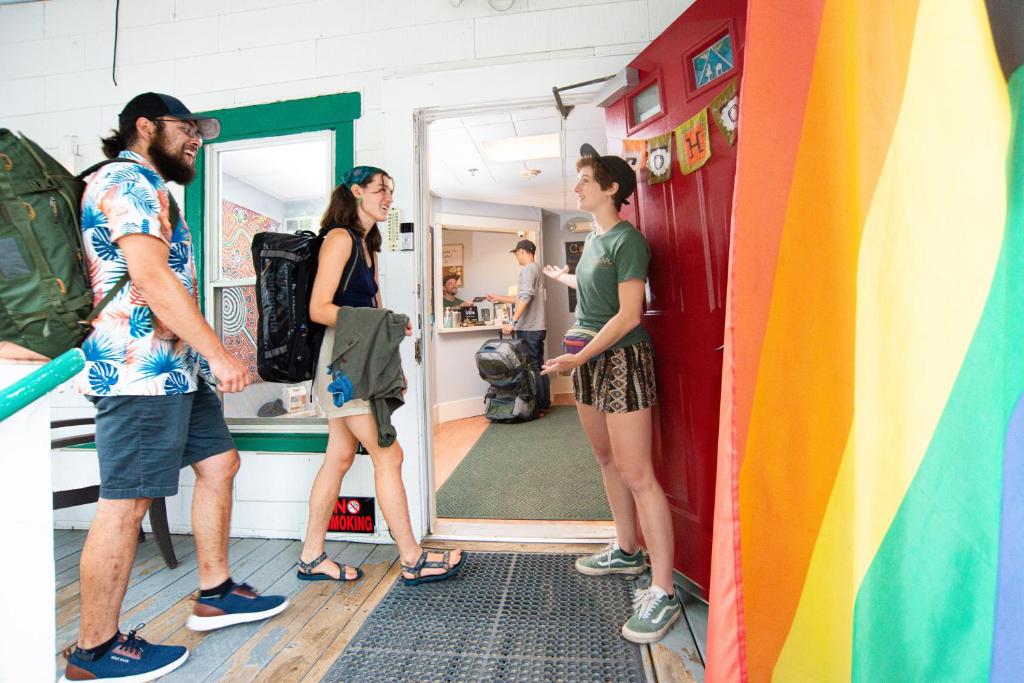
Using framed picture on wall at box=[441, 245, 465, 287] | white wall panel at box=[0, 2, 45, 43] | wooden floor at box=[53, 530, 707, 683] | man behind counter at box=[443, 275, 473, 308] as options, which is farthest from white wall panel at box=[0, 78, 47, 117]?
framed picture on wall at box=[441, 245, 465, 287]

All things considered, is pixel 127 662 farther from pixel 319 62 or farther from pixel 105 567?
pixel 319 62

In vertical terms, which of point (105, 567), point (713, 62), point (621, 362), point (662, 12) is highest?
point (662, 12)

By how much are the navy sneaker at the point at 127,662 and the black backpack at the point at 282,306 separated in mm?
880

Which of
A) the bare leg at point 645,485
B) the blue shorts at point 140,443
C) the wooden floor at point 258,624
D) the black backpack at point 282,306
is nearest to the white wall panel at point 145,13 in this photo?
the black backpack at point 282,306

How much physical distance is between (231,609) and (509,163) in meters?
4.51

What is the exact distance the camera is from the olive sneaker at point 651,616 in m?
1.63

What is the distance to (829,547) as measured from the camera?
2.31 feet

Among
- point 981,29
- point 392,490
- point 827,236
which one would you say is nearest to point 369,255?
point 392,490

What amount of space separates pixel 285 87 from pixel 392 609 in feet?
8.24

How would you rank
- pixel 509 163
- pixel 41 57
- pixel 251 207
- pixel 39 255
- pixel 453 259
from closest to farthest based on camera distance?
pixel 39 255 → pixel 41 57 → pixel 251 207 → pixel 509 163 → pixel 453 259

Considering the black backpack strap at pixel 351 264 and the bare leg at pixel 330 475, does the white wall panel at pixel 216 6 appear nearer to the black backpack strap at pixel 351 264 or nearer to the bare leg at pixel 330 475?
the black backpack strap at pixel 351 264

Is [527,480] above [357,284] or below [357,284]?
below

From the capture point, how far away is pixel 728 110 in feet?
5.26

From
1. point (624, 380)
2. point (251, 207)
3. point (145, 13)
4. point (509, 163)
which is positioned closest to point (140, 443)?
point (624, 380)
